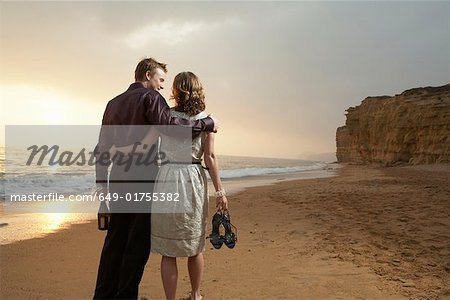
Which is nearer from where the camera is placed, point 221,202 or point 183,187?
point 183,187

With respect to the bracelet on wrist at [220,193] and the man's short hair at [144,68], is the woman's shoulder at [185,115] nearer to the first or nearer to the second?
the man's short hair at [144,68]

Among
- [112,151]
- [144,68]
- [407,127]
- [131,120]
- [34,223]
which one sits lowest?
[34,223]

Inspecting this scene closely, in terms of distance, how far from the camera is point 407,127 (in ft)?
116

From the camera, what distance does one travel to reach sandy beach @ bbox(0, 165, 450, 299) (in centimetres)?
372

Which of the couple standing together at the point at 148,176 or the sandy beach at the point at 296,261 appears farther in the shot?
the sandy beach at the point at 296,261

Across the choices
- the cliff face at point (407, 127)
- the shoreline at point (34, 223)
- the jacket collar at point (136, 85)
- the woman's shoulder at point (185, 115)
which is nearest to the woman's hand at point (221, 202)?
the woman's shoulder at point (185, 115)

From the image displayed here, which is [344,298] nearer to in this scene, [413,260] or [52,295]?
[413,260]

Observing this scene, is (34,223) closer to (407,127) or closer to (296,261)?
(296,261)

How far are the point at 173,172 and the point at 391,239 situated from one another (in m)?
4.28

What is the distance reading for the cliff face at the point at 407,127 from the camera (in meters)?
31.6

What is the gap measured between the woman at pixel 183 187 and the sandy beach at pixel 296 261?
3.15 feet

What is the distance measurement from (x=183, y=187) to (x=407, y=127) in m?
37.9

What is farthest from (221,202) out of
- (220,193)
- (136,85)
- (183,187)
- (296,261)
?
(296,261)

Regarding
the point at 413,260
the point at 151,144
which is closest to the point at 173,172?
the point at 151,144
